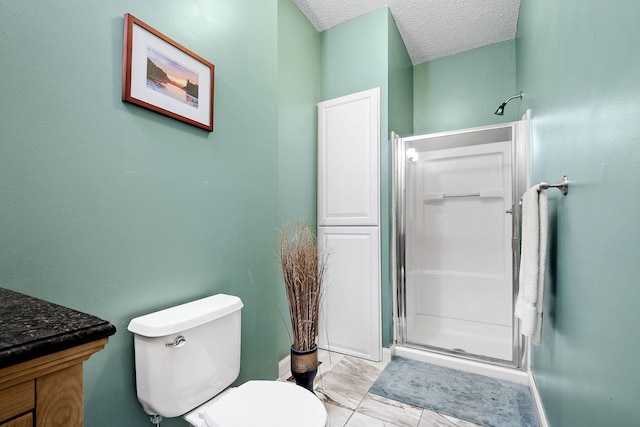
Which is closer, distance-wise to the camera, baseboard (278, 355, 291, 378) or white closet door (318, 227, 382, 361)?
baseboard (278, 355, 291, 378)

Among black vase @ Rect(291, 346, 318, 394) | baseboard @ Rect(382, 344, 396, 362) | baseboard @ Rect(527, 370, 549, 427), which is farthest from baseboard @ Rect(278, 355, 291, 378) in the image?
baseboard @ Rect(527, 370, 549, 427)

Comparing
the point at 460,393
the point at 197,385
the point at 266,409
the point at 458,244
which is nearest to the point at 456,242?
the point at 458,244

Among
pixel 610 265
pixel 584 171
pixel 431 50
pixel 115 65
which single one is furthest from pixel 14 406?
pixel 431 50

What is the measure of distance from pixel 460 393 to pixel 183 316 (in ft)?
5.63

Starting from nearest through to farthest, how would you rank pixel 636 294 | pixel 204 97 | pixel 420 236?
1. pixel 636 294
2. pixel 204 97
3. pixel 420 236

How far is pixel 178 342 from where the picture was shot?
1.07 m

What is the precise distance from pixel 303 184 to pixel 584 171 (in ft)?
5.78

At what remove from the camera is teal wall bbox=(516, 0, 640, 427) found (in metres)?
0.66

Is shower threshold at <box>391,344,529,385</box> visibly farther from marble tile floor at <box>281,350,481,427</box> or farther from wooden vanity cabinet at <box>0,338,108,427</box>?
wooden vanity cabinet at <box>0,338,108,427</box>

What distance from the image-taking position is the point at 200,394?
3.78 feet

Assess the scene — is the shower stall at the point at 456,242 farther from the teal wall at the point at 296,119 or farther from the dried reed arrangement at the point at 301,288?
the dried reed arrangement at the point at 301,288

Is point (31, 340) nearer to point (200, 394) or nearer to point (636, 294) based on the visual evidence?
point (200, 394)

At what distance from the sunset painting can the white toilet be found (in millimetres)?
872

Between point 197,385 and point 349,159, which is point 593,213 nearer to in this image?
point 197,385
